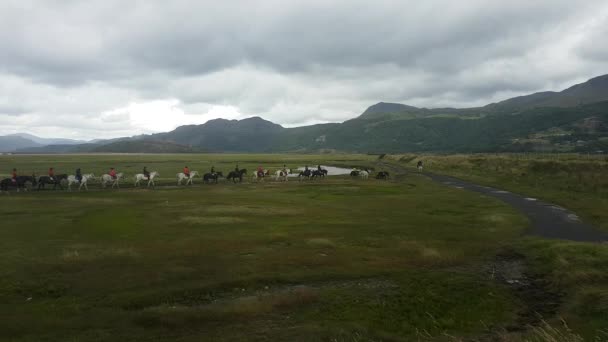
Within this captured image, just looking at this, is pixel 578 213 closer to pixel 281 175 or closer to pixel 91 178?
pixel 281 175

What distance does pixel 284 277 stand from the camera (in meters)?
18.2

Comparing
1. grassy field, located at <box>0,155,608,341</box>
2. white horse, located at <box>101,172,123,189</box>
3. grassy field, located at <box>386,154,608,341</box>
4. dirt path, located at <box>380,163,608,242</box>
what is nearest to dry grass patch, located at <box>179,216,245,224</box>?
grassy field, located at <box>0,155,608,341</box>

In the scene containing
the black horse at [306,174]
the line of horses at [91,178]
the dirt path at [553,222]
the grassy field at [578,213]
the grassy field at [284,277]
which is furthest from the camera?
the black horse at [306,174]

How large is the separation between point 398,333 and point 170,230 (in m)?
19.1

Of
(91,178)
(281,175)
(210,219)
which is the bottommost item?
(281,175)

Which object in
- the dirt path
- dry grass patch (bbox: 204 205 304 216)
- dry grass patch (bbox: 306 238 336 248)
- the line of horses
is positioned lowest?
the dirt path

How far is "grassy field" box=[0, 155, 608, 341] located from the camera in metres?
13.2

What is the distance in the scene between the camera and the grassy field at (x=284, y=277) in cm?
1320

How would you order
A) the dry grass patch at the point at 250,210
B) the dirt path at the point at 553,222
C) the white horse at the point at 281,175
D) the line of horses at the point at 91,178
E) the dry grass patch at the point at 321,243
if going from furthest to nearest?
the white horse at the point at 281,175, the line of horses at the point at 91,178, the dry grass patch at the point at 250,210, the dirt path at the point at 553,222, the dry grass patch at the point at 321,243

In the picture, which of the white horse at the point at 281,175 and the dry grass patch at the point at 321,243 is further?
the white horse at the point at 281,175

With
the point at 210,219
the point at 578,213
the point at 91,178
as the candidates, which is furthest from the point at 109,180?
the point at 578,213

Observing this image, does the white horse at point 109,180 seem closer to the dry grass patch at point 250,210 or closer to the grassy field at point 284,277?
the grassy field at point 284,277

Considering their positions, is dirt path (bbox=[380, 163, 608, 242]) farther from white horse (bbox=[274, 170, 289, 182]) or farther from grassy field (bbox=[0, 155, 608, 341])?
white horse (bbox=[274, 170, 289, 182])

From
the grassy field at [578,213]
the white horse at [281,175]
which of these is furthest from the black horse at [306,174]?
the grassy field at [578,213]
